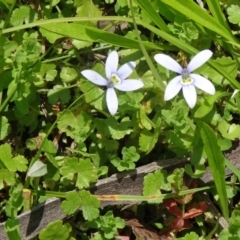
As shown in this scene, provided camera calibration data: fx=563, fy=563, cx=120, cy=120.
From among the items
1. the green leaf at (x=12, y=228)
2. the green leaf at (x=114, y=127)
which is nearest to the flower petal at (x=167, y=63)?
the green leaf at (x=114, y=127)

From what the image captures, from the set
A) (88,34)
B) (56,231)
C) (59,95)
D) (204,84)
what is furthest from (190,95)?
(56,231)

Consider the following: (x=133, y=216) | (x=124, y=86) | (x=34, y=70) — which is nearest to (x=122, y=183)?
(x=133, y=216)

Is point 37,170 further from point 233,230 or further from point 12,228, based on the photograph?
point 233,230

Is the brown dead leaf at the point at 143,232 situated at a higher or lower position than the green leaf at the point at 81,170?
lower

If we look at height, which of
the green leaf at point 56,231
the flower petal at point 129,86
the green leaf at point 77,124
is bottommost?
the green leaf at point 56,231

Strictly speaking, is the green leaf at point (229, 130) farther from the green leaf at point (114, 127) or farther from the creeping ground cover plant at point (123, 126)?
the green leaf at point (114, 127)

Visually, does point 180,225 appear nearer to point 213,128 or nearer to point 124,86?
point 213,128

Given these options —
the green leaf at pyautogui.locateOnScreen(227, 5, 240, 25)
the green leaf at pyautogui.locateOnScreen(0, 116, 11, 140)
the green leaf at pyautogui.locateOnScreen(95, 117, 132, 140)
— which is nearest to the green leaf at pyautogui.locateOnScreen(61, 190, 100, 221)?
the green leaf at pyautogui.locateOnScreen(95, 117, 132, 140)

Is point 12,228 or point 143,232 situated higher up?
point 12,228
